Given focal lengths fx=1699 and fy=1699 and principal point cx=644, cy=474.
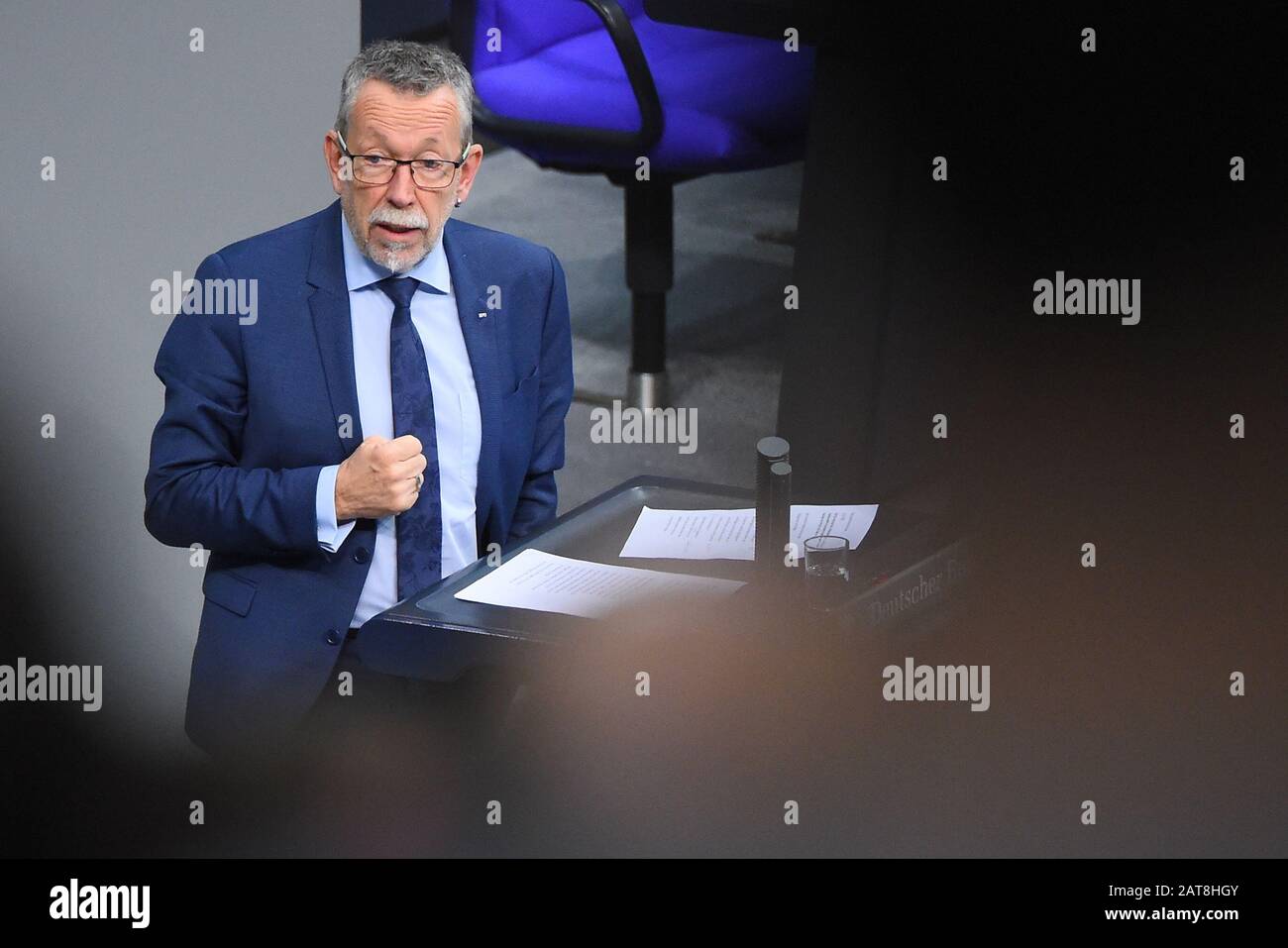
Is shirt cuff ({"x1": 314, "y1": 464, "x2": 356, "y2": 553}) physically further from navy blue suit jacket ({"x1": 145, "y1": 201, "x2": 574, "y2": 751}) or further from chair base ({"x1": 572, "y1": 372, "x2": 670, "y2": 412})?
chair base ({"x1": 572, "y1": 372, "x2": 670, "y2": 412})

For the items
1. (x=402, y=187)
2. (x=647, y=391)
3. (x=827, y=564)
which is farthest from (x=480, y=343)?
(x=647, y=391)

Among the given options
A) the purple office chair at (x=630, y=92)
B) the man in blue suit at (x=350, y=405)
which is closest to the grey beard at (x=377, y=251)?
the man in blue suit at (x=350, y=405)

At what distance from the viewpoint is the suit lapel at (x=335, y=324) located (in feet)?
5.06

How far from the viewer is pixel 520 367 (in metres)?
1.65

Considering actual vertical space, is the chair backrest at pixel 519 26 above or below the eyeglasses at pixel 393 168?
above

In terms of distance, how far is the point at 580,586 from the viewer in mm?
1427

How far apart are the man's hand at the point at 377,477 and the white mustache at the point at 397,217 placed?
0.63 ft

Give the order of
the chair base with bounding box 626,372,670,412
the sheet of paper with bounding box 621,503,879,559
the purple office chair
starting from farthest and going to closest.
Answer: the chair base with bounding box 626,372,670,412 < the purple office chair < the sheet of paper with bounding box 621,503,879,559

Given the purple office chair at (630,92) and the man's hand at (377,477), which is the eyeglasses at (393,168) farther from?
the purple office chair at (630,92)

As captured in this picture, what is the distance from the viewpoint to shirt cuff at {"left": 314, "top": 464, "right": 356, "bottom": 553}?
1513 millimetres

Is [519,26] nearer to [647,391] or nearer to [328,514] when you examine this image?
[647,391]

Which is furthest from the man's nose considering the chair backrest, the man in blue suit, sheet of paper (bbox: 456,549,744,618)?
the chair backrest

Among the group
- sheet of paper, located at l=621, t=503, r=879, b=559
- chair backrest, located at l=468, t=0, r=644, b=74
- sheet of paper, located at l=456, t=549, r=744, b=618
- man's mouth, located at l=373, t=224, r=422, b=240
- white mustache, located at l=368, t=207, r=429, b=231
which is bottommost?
sheet of paper, located at l=456, t=549, r=744, b=618
